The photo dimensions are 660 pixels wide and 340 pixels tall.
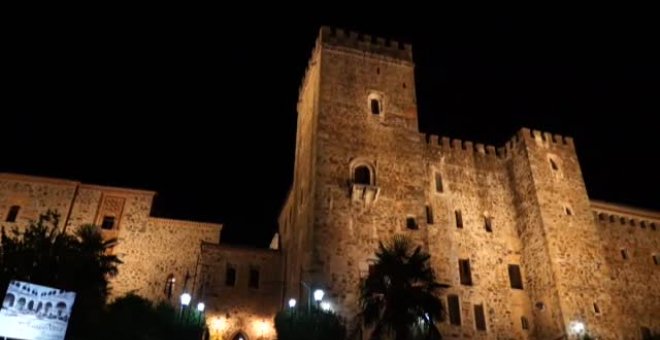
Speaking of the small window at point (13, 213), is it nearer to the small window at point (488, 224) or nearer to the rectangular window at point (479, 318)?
the rectangular window at point (479, 318)

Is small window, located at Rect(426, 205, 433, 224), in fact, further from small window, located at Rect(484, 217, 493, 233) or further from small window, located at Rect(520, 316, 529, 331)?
small window, located at Rect(520, 316, 529, 331)

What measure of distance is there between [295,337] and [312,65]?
17.6 metres

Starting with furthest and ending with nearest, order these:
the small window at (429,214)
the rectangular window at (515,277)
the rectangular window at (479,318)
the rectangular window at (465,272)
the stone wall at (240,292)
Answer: the small window at (429,214)
the rectangular window at (515,277)
the stone wall at (240,292)
the rectangular window at (465,272)
the rectangular window at (479,318)

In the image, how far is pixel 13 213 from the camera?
102ft

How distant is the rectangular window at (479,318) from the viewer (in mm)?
27609

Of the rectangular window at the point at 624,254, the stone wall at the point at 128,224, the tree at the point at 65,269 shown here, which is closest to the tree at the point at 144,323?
the tree at the point at 65,269

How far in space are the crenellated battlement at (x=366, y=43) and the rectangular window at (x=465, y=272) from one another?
12.0 meters

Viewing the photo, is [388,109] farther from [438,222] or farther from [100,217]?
Answer: [100,217]

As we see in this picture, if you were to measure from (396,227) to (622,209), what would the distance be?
1711 cm

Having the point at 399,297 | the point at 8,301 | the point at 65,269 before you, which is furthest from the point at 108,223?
the point at 399,297

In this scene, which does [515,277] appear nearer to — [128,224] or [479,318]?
[479,318]

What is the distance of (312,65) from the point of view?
3328 centimetres

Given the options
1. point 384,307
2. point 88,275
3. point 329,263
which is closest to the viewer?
point 384,307

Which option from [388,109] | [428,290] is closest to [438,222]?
[388,109]
